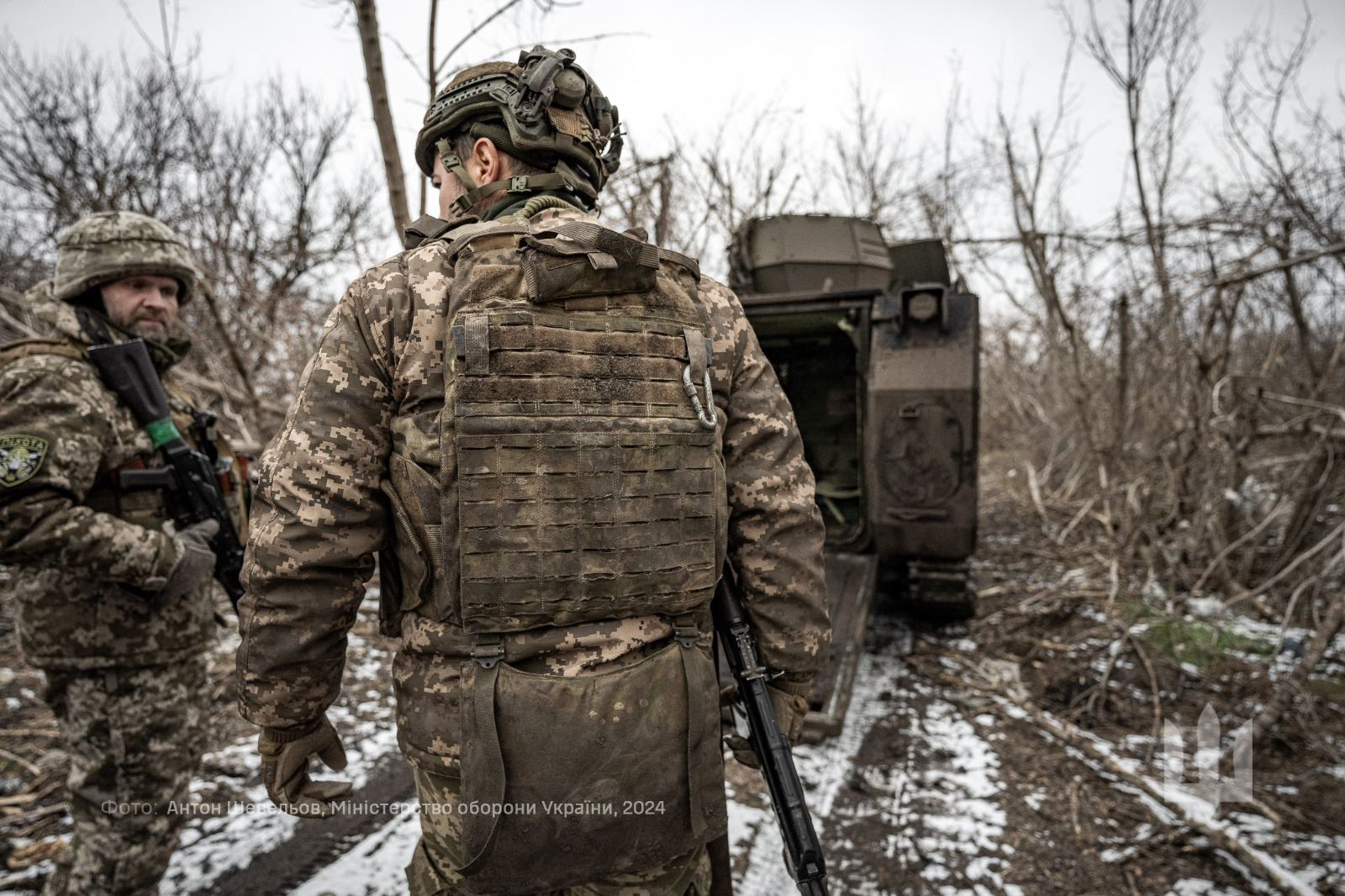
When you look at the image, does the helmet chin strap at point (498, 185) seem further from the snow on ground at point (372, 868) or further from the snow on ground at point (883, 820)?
the snow on ground at point (883, 820)

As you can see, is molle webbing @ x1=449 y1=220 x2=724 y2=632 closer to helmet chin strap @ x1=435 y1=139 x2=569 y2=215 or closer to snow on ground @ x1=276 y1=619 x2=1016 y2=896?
helmet chin strap @ x1=435 y1=139 x2=569 y2=215

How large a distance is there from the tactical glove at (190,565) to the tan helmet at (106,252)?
842 millimetres

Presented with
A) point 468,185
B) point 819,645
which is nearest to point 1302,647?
point 819,645

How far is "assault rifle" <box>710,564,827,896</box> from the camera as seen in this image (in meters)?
1.60

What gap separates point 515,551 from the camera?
1289 millimetres

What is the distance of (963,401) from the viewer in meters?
3.77

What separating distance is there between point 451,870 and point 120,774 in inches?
51.3

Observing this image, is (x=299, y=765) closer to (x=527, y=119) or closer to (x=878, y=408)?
(x=527, y=119)

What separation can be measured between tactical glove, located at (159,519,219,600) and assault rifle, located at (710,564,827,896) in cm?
154

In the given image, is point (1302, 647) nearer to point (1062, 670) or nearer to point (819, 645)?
point (1062, 670)

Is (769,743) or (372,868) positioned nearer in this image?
(769,743)

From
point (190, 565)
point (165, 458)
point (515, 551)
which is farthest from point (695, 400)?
point (165, 458)

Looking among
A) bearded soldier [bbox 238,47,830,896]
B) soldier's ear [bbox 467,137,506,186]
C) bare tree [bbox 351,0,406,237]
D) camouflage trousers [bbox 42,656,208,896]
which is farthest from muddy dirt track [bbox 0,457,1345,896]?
bare tree [bbox 351,0,406,237]

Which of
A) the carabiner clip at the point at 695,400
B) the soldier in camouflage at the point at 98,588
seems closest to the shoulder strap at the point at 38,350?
the soldier in camouflage at the point at 98,588
